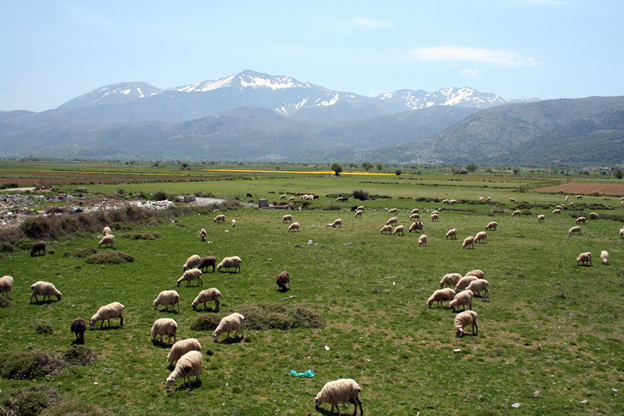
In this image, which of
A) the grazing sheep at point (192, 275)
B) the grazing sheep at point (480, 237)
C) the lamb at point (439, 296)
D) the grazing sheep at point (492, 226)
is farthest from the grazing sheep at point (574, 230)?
the grazing sheep at point (192, 275)

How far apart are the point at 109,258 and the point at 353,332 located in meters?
16.2

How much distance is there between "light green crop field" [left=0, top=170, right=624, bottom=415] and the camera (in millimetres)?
9336

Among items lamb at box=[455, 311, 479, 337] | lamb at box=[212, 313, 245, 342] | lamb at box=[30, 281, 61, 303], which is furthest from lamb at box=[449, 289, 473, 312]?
lamb at box=[30, 281, 61, 303]

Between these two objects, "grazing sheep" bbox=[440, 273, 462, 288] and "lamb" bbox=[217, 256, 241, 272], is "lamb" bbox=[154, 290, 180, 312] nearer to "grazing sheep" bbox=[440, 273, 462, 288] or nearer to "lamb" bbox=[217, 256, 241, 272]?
"lamb" bbox=[217, 256, 241, 272]

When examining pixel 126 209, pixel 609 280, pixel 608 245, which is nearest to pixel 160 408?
pixel 609 280

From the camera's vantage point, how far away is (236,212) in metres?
46.7

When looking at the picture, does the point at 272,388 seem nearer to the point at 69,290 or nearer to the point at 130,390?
the point at 130,390

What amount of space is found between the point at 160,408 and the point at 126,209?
2957cm

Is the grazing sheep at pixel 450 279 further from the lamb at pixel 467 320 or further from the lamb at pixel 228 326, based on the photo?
the lamb at pixel 228 326

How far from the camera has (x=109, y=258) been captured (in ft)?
72.6

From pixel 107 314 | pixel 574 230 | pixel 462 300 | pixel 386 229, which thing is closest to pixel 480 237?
pixel 386 229

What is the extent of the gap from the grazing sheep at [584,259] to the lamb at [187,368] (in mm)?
24495

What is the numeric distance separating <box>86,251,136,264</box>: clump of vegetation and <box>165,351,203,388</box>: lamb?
14.7m

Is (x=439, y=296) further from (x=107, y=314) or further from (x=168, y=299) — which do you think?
(x=107, y=314)
